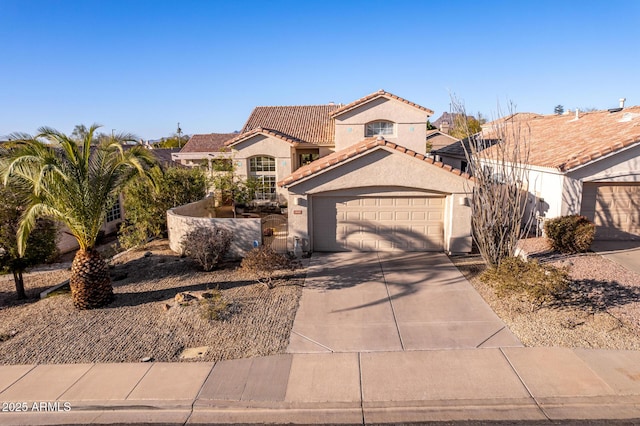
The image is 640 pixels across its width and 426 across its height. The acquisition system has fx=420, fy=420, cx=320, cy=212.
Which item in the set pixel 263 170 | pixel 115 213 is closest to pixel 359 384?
pixel 115 213

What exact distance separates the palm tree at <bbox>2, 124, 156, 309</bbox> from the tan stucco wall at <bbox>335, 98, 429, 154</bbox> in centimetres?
1547

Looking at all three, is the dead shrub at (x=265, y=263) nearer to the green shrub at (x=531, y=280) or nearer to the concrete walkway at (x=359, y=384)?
the concrete walkway at (x=359, y=384)

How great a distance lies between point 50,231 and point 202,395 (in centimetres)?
819

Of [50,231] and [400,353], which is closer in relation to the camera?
[400,353]

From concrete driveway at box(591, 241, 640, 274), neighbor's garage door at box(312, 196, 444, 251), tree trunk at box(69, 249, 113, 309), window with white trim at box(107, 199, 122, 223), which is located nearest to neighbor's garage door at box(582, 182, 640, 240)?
concrete driveway at box(591, 241, 640, 274)

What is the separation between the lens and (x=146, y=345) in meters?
8.27

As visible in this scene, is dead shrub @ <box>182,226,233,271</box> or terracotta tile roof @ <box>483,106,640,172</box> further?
terracotta tile roof @ <box>483,106,640,172</box>

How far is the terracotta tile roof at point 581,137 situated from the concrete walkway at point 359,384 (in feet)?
21.1

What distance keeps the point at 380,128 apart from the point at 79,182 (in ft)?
58.9

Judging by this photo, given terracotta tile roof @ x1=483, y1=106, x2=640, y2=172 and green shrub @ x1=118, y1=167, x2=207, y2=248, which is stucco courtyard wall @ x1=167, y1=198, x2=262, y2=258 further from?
terracotta tile roof @ x1=483, y1=106, x2=640, y2=172

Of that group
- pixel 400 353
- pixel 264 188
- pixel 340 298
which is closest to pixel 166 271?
pixel 340 298

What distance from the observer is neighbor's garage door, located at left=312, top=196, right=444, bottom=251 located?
1436 cm

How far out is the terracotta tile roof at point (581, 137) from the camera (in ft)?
45.6

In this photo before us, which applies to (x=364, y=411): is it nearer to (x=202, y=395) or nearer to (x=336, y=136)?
(x=202, y=395)
